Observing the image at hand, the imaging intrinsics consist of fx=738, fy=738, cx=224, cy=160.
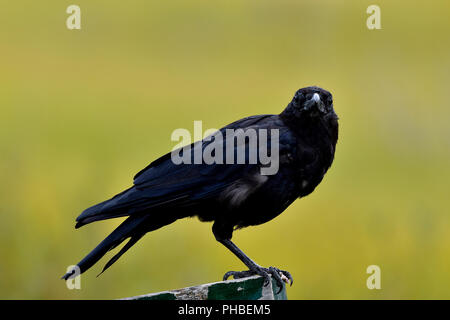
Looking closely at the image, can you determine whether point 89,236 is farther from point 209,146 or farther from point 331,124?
point 331,124

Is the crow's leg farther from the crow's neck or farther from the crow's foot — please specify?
the crow's neck

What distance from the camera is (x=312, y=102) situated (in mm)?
3748

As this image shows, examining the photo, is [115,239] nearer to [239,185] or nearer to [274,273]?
[239,185]

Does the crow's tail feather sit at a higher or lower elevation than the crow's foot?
higher

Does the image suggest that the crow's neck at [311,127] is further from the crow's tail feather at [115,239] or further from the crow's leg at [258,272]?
the crow's tail feather at [115,239]

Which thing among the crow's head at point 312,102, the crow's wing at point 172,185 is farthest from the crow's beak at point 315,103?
the crow's wing at point 172,185

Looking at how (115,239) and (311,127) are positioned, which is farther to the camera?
(311,127)

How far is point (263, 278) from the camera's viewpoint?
124 inches

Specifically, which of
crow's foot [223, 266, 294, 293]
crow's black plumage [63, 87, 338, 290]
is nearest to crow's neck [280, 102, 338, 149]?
crow's black plumage [63, 87, 338, 290]

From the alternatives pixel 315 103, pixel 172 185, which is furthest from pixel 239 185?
pixel 315 103

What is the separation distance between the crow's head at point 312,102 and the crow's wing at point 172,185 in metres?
0.25

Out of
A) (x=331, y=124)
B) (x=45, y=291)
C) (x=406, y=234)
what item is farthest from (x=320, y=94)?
(x=45, y=291)

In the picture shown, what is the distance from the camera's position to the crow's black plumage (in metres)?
3.57

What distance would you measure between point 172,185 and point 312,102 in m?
0.83
